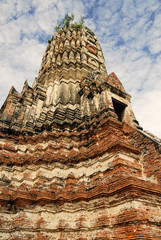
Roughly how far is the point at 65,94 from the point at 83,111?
81.5 inches

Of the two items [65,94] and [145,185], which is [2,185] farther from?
[65,94]

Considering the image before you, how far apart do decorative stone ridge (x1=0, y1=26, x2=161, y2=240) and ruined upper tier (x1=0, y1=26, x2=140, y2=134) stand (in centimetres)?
5

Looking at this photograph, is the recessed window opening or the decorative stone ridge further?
the recessed window opening

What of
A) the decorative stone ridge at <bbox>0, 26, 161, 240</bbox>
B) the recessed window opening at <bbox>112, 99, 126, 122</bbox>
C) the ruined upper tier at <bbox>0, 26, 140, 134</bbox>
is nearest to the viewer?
the decorative stone ridge at <bbox>0, 26, 161, 240</bbox>

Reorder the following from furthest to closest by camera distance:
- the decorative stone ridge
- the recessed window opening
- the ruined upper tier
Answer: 1. the recessed window opening
2. the ruined upper tier
3. the decorative stone ridge

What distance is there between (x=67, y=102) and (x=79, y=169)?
4.18 metres

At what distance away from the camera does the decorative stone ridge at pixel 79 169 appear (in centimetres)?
441

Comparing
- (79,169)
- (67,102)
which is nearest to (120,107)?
(67,102)

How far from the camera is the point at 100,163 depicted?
591cm

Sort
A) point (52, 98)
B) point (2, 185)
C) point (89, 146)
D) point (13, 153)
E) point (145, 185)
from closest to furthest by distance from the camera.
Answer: point (145, 185), point (2, 185), point (89, 146), point (13, 153), point (52, 98)

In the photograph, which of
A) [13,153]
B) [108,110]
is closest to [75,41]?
[108,110]

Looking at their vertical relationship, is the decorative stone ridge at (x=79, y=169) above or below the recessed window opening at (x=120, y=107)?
below

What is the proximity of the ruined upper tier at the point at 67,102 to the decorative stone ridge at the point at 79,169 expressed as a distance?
53mm

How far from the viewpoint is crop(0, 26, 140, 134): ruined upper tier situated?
820 centimetres
